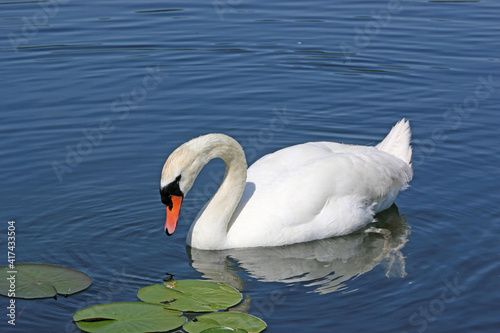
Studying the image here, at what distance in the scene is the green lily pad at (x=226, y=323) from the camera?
835cm

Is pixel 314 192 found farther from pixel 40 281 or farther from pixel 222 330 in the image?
Answer: pixel 40 281

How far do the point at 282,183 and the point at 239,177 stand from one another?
0.57m

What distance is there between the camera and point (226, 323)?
27.7 ft

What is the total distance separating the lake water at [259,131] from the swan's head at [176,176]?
2.17 feet

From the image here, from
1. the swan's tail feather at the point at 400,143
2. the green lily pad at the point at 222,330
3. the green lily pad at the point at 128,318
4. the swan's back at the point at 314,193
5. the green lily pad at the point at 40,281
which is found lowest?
the green lily pad at the point at 222,330

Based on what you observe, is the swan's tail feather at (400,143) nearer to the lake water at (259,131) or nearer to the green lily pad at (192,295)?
the lake water at (259,131)

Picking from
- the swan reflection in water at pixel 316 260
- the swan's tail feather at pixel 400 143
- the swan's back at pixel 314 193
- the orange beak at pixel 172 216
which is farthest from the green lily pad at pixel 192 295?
the swan's tail feather at pixel 400 143

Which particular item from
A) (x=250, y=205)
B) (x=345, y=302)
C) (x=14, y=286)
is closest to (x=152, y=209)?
(x=250, y=205)

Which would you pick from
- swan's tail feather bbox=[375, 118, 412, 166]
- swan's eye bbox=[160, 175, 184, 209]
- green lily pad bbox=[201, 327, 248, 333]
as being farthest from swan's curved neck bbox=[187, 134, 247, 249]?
swan's tail feather bbox=[375, 118, 412, 166]

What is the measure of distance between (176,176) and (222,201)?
0.92 meters

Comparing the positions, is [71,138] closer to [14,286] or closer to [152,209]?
[152,209]

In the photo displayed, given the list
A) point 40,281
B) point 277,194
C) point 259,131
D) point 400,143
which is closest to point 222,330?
point 40,281

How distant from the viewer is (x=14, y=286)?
9266 millimetres

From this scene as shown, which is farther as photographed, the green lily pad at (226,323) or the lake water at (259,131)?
the lake water at (259,131)
